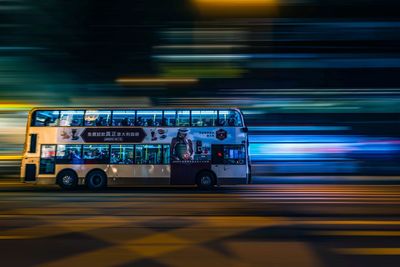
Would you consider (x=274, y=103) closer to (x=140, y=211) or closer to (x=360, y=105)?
(x=360, y=105)

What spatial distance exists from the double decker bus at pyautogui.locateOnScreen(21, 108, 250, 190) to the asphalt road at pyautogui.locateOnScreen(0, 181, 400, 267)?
4.57 meters

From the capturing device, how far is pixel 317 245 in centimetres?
596

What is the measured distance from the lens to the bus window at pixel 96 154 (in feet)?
51.7

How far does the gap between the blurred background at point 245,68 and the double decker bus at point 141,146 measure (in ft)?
27.9

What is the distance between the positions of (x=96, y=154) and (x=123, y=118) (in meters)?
1.49

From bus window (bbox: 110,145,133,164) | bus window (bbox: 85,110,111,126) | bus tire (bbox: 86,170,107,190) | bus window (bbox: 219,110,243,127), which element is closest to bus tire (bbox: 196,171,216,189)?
bus window (bbox: 219,110,243,127)

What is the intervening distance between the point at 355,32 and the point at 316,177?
10.0 m

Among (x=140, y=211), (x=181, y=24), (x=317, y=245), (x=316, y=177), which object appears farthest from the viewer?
(x=181, y=24)

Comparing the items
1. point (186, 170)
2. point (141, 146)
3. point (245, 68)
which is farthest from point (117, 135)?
point (245, 68)

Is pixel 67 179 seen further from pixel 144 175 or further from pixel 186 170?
pixel 186 170

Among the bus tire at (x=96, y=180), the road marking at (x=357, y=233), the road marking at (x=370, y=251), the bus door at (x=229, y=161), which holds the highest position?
the bus door at (x=229, y=161)

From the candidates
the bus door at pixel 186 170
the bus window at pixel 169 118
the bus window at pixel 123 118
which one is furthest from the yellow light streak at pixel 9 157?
the bus door at pixel 186 170

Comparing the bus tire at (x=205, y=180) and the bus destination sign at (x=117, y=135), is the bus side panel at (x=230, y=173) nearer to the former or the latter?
the bus tire at (x=205, y=180)

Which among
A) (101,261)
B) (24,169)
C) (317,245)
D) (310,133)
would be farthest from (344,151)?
(101,261)
